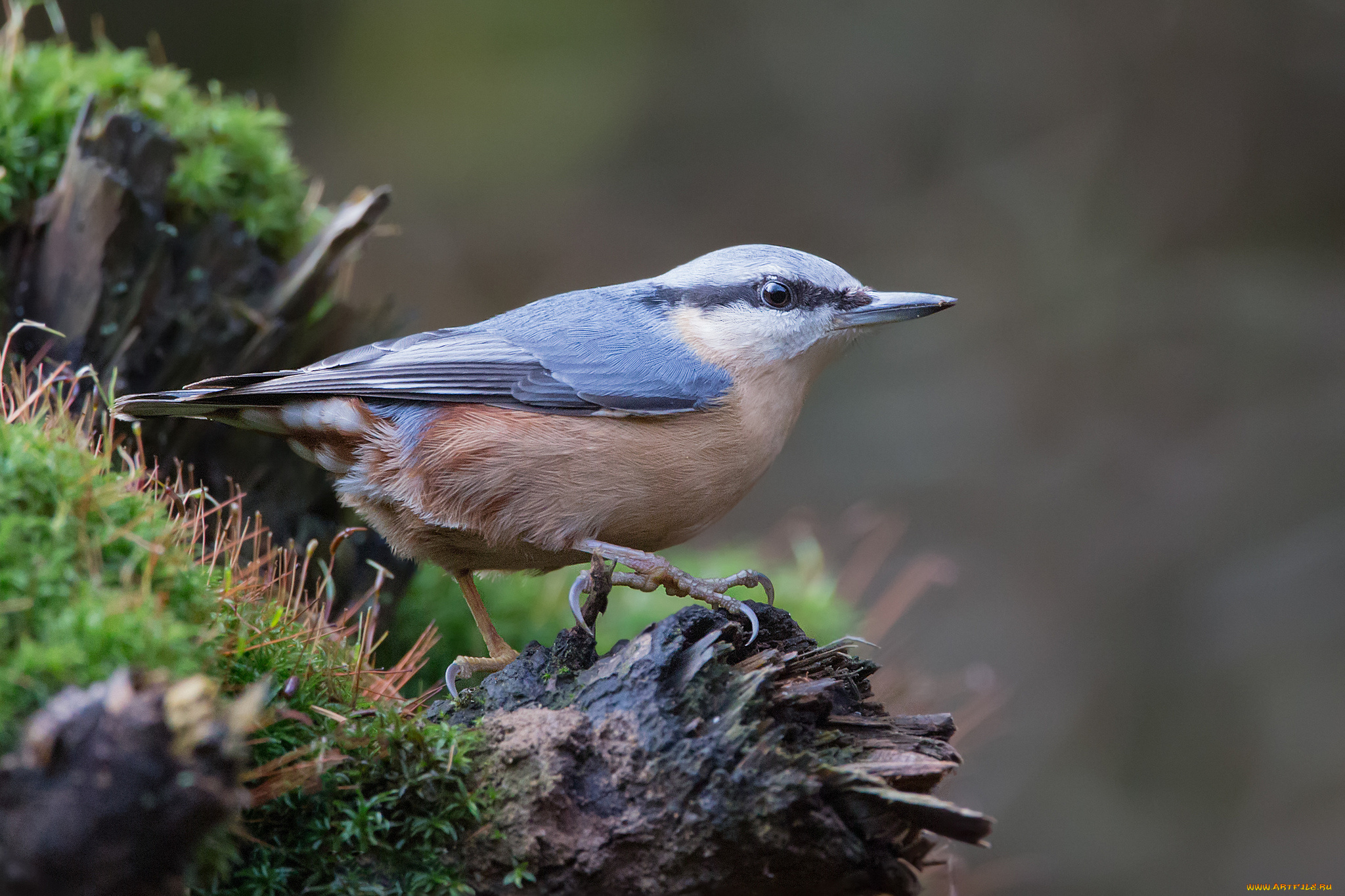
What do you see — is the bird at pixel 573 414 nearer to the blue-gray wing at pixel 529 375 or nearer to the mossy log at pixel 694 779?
the blue-gray wing at pixel 529 375

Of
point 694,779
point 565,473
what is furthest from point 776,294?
point 694,779

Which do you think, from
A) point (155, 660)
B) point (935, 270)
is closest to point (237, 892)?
point (155, 660)

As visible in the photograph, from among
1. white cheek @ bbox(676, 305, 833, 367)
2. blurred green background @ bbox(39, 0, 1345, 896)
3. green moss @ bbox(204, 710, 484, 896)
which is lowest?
green moss @ bbox(204, 710, 484, 896)

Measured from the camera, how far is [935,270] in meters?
7.14

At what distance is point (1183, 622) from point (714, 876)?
551cm

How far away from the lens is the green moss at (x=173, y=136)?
131 inches

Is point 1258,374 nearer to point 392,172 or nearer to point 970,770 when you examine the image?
point 970,770

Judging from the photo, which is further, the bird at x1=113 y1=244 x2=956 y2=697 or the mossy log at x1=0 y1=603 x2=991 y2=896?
the bird at x1=113 y1=244 x2=956 y2=697

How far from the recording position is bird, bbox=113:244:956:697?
264 cm

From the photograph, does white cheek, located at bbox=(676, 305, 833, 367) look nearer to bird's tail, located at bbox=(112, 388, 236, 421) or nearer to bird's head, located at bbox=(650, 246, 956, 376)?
bird's head, located at bbox=(650, 246, 956, 376)

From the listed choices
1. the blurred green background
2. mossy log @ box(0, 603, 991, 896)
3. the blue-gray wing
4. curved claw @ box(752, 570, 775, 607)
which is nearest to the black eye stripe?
the blue-gray wing

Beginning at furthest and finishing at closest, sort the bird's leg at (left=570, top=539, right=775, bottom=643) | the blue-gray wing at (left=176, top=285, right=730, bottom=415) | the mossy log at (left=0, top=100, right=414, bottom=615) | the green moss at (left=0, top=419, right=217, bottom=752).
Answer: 1. the mossy log at (left=0, top=100, right=414, bottom=615)
2. the blue-gray wing at (left=176, top=285, right=730, bottom=415)
3. the bird's leg at (left=570, top=539, right=775, bottom=643)
4. the green moss at (left=0, top=419, right=217, bottom=752)

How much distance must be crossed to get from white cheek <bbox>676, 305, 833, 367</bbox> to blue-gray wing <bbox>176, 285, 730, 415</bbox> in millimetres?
79

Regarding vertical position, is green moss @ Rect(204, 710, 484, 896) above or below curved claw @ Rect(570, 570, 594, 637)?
below
